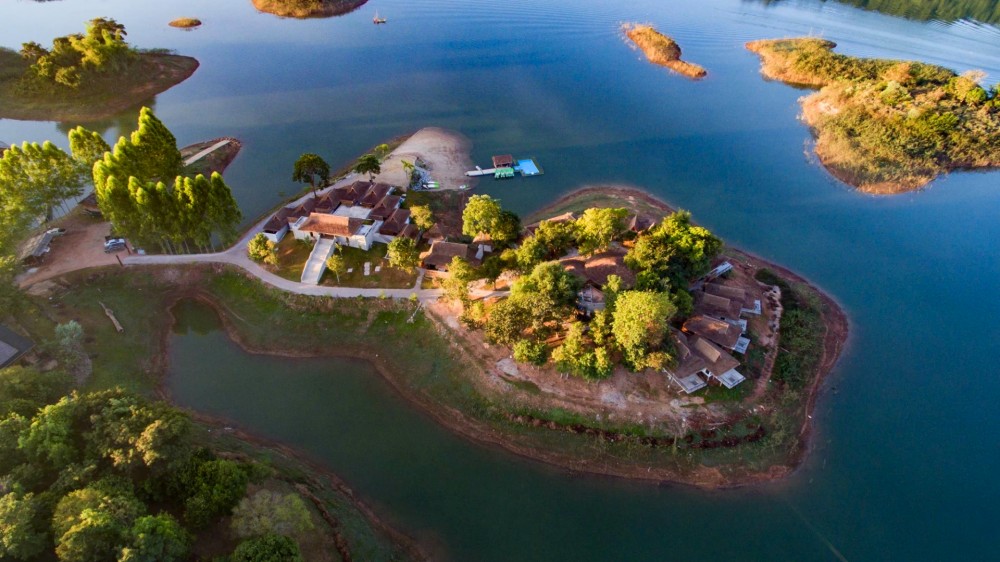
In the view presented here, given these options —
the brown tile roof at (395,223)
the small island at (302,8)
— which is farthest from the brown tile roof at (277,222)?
the small island at (302,8)

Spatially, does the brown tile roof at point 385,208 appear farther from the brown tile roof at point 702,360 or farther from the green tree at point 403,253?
the brown tile roof at point 702,360

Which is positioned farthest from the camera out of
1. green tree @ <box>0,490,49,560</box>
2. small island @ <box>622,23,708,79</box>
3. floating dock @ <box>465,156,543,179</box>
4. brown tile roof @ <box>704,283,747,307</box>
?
small island @ <box>622,23,708,79</box>

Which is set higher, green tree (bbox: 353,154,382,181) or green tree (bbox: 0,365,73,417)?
green tree (bbox: 353,154,382,181)

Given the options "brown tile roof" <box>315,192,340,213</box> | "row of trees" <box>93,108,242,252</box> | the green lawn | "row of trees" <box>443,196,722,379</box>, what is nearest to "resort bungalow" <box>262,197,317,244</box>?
"brown tile roof" <box>315,192,340,213</box>

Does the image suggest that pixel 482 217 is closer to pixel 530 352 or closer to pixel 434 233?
pixel 434 233

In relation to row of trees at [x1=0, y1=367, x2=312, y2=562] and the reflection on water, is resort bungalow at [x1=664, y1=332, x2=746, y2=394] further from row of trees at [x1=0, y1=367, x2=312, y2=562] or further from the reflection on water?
the reflection on water

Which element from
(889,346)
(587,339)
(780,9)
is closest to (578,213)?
(587,339)
